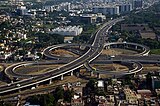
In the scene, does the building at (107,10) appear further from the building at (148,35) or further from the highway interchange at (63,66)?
the highway interchange at (63,66)

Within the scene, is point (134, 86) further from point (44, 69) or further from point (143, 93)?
point (44, 69)

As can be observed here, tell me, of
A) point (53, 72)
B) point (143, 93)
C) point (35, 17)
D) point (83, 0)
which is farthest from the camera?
point (83, 0)

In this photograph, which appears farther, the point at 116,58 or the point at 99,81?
the point at 116,58

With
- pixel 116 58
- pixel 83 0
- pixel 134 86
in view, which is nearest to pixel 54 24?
pixel 116 58

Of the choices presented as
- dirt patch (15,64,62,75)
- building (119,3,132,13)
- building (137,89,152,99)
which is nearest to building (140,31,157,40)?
dirt patch (15,64,62,75)

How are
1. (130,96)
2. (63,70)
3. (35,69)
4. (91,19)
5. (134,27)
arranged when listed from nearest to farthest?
(130,96) → (63,70) → (35,69) → (134,27) → (91,19)

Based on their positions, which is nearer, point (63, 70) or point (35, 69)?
point (63, 70)

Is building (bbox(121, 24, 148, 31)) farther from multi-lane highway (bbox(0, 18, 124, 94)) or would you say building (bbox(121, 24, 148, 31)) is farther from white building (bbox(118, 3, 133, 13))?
white building (bbox(118, 3, 133, 13))

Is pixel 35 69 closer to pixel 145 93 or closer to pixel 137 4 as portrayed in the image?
pixel 145 93

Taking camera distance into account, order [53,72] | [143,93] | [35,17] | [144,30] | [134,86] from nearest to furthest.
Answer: [143,93], [134,86], [53,72], [144,30], [35,17]

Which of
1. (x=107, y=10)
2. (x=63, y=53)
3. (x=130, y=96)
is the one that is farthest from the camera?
(x=107, y=10)

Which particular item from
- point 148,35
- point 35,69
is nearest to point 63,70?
point 35,69
